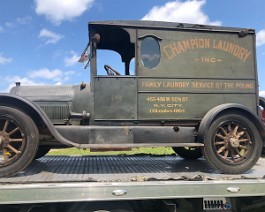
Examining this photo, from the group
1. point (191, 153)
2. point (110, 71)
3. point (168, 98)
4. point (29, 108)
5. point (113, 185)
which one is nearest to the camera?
point (113, 185)

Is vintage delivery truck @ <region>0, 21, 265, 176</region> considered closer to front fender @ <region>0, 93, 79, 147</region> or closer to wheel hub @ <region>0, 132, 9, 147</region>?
front fender @ <region>0, 93, 79, 147</region>

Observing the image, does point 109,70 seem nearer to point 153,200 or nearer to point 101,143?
point 101,143

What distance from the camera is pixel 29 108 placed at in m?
4.60

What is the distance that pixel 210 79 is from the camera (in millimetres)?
5152

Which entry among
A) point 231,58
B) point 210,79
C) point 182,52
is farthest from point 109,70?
point 231,58

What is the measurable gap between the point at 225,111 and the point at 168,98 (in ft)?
2.71

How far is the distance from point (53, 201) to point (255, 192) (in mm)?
2200

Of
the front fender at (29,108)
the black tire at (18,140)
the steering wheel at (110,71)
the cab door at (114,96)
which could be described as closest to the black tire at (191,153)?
the cab door at (114,96)

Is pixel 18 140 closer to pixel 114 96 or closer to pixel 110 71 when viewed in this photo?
pixel 114 96

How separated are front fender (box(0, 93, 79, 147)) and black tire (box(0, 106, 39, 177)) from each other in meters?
0.08

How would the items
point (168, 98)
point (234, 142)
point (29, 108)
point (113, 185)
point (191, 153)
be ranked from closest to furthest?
point (113, 185)
point (29, 108)
point (234, 142)
point (168, 98)
point (191, 153)

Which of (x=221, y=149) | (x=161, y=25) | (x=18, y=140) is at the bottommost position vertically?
(x=221, y=149)

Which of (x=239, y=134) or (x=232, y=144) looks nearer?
(x=232, y=144)

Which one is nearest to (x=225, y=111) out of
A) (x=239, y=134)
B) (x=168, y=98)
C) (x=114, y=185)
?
(x=239, y=134)
